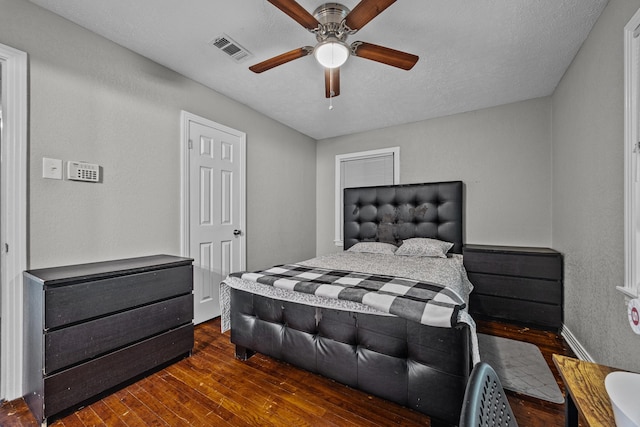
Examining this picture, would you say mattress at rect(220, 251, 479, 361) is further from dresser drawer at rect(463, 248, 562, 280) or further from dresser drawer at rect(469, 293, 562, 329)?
dresser drawer at rect(469, 293, 562, 329)

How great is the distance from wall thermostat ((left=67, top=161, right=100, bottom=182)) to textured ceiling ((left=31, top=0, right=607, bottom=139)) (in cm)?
96

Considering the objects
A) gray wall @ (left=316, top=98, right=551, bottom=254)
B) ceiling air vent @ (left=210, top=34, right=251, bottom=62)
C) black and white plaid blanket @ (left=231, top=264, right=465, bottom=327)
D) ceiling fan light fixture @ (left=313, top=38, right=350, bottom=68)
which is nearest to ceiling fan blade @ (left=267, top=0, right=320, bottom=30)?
ceiling fan light fixture @ (left=313, top=38, right=350, bottom=68)

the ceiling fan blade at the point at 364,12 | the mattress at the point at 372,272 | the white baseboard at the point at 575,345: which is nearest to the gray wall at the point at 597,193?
the white baseboard at the point at 575,345

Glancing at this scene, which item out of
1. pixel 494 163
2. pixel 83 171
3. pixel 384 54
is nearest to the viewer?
pixel 384 54

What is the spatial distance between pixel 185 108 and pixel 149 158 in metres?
0.60

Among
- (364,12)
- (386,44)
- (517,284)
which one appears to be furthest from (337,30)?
(517,284)

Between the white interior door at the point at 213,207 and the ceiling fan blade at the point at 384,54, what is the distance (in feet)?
5.53

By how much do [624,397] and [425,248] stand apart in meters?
2.35

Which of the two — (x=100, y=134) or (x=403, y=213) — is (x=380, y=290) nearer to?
(x=403, y=213)

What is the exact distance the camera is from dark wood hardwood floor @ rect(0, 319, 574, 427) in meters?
1.43

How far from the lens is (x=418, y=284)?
1.68m

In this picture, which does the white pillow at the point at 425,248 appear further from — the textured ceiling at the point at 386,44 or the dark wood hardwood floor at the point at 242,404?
the textured ceiling at the point at 386,44

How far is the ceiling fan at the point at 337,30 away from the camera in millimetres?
1378

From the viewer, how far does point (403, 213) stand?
11.3 feet
